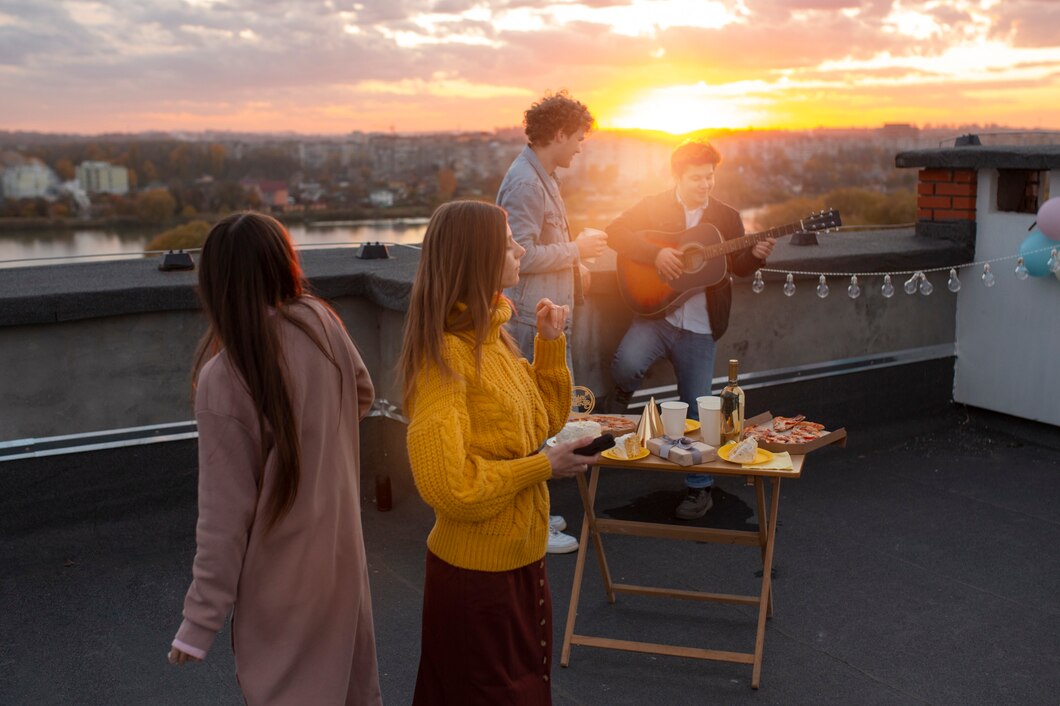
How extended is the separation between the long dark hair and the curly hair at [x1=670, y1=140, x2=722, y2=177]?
9.86ft

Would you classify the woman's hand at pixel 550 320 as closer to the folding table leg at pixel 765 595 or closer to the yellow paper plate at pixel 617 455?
the yellow paper plate at pixel 617 455

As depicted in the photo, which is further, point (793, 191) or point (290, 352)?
point (793, 191)

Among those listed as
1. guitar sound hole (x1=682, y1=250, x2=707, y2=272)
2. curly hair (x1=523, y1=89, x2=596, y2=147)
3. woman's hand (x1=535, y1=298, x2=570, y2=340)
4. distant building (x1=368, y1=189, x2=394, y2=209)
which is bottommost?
woman's hand (x1=535, y1=298, x2=570, y2=340)

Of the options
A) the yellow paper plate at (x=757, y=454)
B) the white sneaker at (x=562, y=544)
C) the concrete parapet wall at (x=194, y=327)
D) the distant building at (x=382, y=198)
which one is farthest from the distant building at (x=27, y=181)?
the yellow paper plate at (x=757, y=454)

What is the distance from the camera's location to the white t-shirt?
4906 mm

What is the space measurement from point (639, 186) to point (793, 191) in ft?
7.31

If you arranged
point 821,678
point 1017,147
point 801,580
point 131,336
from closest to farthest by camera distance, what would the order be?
point 821,678 < point 801,580 < point 131,336 < point 1017,147

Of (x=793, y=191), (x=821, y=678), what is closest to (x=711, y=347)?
(x=821, y=678)

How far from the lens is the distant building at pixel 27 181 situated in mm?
8297

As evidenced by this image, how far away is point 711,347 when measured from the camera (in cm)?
500

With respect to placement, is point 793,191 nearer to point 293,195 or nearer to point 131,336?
point 293,195

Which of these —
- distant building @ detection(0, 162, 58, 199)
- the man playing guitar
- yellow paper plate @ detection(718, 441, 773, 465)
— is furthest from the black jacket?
distant building @ detection(0, 162, 58, 199)

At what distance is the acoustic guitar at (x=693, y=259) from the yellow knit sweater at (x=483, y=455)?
2364mm

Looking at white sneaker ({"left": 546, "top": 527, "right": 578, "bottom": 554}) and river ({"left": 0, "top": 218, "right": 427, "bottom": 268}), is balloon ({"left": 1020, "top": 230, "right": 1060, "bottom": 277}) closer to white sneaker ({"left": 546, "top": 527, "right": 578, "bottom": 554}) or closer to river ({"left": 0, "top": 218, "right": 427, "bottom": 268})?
white sneaker ({"left": 546, "top": 527, "right": 578, "bottom": 554})
